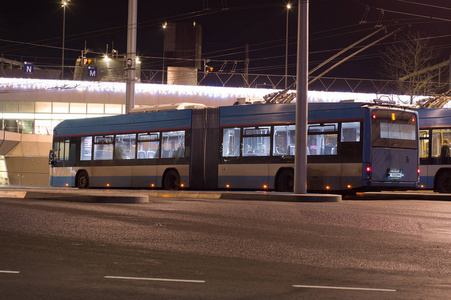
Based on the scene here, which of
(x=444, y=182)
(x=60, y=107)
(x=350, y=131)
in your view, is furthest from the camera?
(x=60, y=107)

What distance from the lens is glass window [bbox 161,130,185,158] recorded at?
88.0ft

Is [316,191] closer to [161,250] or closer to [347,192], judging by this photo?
[347,192]

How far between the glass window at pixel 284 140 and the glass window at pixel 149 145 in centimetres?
609

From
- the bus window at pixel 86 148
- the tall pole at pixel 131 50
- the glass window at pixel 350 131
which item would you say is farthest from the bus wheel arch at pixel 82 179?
the glass window at pixel 350 131

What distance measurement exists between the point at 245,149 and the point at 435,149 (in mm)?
7545

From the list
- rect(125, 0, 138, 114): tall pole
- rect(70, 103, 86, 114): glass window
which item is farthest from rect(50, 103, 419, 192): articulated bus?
rect(70, 103, 86, 114): glass window

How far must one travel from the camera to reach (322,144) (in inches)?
901

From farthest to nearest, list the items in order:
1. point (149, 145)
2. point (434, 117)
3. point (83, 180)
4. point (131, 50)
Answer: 1. point (131, 50)
2. point (83, 180)
3. point (149, 145)
4. point (434, 117)

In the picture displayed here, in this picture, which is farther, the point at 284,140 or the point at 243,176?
the point at 243,176

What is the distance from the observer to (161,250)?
8539mm

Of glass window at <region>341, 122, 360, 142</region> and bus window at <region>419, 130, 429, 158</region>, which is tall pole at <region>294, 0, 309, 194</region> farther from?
bus window at <region>419, 130, 429, 158</region>

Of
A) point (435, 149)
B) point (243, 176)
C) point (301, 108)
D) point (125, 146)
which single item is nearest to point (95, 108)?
point (125, 146)

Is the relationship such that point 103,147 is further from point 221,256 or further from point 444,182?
point 221,256

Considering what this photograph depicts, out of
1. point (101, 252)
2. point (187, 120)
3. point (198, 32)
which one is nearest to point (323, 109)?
point (187, 120)
